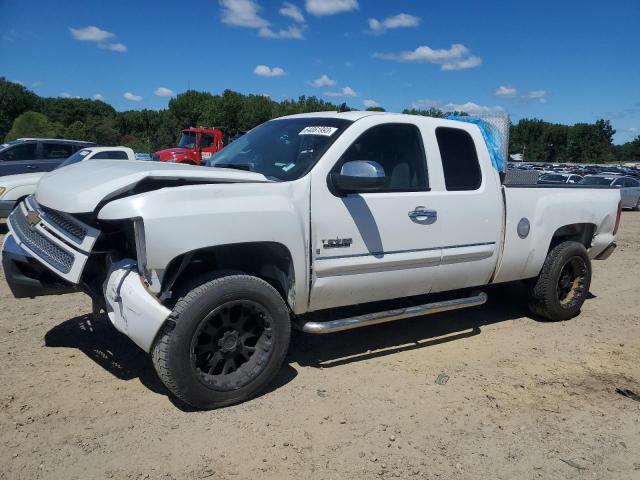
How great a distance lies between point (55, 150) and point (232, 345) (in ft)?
38.8

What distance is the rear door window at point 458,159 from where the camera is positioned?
4.51m

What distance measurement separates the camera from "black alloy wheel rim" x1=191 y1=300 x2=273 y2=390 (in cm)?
339

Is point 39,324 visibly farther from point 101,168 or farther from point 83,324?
point 101,168

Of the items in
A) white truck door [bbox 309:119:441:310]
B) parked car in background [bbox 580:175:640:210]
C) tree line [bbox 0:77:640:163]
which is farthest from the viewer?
tree line [bbox 0:77:640:163]

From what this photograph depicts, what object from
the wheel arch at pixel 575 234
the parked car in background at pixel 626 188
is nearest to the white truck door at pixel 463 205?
the wheel arch at pixel 575 234

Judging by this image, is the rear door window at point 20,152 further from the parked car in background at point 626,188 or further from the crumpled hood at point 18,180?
the parked car in background at point 626,188

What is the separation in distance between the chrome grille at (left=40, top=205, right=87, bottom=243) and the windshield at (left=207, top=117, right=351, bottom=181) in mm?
1294

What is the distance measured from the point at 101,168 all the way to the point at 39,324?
6.42 ft

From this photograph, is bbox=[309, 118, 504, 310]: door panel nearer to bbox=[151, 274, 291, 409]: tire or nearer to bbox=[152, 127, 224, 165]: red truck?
bbox=[151, 274, 291, 409]: tire

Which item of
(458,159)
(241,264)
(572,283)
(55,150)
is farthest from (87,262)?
(55,150)

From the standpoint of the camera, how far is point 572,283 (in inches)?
228

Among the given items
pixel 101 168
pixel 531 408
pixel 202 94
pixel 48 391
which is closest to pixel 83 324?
pixel 48 391

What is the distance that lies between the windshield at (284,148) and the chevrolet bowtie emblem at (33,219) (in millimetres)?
1412

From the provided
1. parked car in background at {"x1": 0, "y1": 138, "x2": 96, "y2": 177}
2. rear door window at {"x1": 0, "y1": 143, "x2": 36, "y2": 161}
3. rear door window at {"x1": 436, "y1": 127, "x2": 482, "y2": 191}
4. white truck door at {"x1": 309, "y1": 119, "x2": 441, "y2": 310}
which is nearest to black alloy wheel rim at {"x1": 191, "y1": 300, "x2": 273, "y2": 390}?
white truck door at {"x1": 309, "y1": 119, "x2": 441, "y2": 310}
